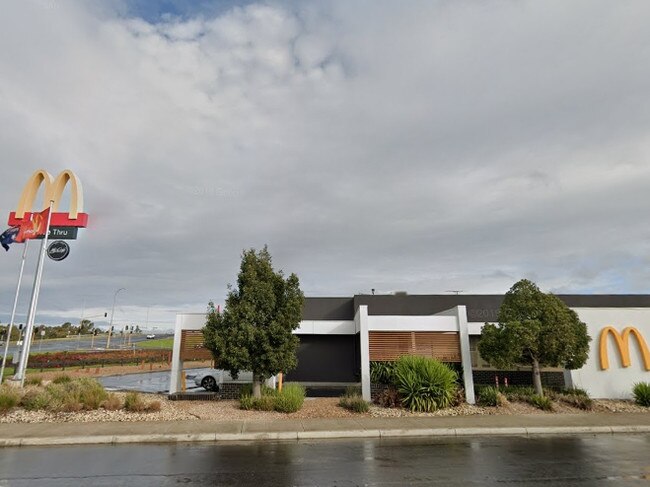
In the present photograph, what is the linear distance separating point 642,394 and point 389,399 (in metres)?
9.51

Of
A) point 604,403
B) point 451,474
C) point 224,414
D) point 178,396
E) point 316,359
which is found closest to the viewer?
point 451,474

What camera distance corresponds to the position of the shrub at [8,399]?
12634 millimetres

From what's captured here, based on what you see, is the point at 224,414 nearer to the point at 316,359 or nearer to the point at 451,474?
the point at 451,474

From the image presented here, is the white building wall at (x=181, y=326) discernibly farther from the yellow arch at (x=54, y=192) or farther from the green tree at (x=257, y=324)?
the yellow arch at (x=54, y=192)

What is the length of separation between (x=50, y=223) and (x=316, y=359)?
55.7 feet

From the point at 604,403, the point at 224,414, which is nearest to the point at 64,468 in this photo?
the point at 224,414

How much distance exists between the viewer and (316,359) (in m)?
27.0

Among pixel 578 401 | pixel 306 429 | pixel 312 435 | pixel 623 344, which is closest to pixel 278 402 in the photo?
pixel 306 429

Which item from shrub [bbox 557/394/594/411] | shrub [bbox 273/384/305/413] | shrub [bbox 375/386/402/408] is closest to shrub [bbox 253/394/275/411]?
shrub [bbox 273/384/305/413]

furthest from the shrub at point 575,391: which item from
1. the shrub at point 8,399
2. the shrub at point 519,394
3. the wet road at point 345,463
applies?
the shrub at point 8,399

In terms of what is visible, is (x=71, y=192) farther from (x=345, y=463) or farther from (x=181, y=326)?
(x=345, y=463)

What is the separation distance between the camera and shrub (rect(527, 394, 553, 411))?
14.5 meters

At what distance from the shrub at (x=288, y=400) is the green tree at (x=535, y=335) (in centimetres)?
744

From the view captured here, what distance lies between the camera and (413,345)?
17375 mm
